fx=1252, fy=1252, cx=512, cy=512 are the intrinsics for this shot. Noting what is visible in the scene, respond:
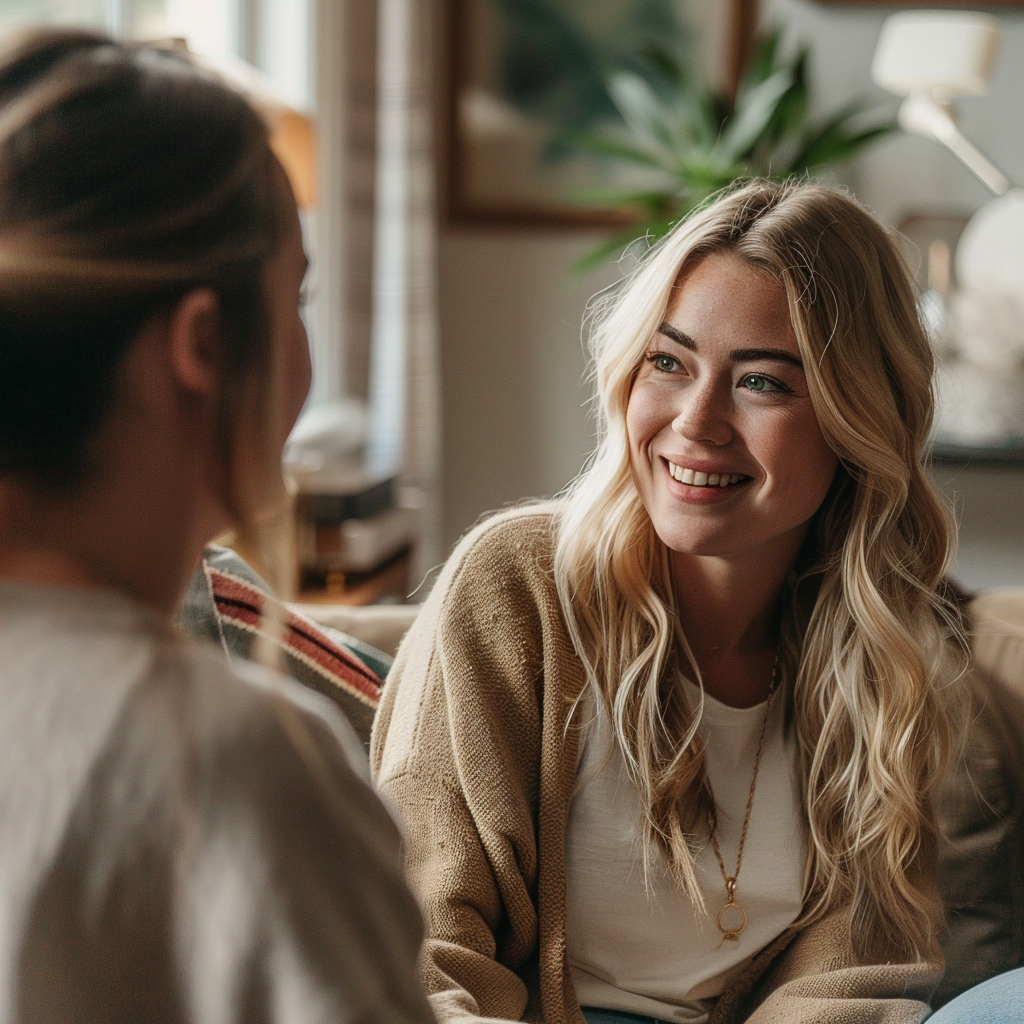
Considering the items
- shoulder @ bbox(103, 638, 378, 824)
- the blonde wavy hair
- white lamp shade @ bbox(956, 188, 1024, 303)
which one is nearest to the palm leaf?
white lamp shade @ bbox(956, 188, 1024, 303)

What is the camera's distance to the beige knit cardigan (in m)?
1.23

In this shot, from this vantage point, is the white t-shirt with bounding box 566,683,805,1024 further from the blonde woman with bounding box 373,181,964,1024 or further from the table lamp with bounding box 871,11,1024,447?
the table lamp with bounding box 871,11,1024,447

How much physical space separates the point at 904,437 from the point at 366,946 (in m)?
0.99

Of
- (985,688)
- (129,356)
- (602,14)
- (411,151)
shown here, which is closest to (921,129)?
(602,14)

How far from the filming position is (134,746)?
506 millimetres

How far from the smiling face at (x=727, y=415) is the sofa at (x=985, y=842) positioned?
39 centimetres

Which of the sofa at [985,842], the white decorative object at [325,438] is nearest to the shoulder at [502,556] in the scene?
the sofa at [985,842]

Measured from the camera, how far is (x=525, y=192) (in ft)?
12.5

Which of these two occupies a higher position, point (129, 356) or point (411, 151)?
point (129, 356)

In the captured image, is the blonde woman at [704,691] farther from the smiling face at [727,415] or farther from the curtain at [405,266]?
the curtain at [405,266]

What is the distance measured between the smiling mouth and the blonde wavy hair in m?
0.08

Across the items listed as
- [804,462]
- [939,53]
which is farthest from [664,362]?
[939,53]

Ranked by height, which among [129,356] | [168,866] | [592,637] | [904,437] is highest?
[129,356]

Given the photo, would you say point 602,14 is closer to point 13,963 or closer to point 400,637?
point 400,637
